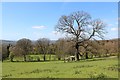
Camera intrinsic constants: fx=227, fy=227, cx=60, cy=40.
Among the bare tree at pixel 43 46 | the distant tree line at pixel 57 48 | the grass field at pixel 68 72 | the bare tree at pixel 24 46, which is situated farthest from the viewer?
the bare tree at pixel 43 46

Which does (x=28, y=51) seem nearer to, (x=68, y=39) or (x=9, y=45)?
(x=9, y=45)

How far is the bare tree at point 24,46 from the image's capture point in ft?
233

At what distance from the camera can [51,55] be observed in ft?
239

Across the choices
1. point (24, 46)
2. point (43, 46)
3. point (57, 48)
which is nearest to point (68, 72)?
point (57, 48)

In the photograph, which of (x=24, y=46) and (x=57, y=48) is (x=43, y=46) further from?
(x=57, y=48)

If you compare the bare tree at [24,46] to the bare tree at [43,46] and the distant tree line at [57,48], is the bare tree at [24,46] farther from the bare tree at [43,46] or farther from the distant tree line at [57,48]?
the bare tree at [43,46]


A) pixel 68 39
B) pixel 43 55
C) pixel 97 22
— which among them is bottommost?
pixel 43 55

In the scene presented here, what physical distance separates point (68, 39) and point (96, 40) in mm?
6936

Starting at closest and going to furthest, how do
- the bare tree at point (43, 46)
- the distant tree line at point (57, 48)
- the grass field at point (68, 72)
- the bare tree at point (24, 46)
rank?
the grass field at point (68, 72) < the distant tree line at point (57, 48) < the bare tree at point (24, 46) < the bare tree at point (43, 46)

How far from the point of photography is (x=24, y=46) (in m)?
71.6

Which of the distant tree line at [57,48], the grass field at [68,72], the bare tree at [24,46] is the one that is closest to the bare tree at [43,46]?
the distant tree line at [57,48]

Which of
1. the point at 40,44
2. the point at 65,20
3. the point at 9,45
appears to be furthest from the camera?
Answer: the point at 40,44

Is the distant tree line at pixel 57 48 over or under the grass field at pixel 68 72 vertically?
over

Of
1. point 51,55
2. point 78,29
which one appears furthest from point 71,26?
point 51,55
